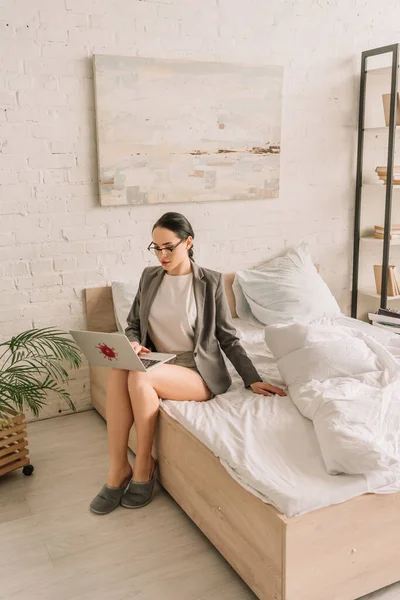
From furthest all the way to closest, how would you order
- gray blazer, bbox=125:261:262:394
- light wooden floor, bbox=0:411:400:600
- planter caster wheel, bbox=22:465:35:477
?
planter caster wheel, bbox=22:465:35:477 → gray blazer, bbox=125:261:262:394 → light wooden floor, bbox=0:411:400:600

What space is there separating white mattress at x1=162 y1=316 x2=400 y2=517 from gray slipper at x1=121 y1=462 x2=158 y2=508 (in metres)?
0.30

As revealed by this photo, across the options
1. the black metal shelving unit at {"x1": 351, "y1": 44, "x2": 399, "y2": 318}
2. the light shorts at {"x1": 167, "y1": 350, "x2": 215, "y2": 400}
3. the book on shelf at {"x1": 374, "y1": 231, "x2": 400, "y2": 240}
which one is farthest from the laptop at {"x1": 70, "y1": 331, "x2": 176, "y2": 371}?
the book on shelf at {"x1": 374, "y1": 231, "x2": 400, "y2": 240}

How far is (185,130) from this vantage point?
3242 millimetres

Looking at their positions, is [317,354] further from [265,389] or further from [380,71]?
[380,71]

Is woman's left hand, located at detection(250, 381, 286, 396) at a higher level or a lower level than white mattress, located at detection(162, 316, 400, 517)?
higher

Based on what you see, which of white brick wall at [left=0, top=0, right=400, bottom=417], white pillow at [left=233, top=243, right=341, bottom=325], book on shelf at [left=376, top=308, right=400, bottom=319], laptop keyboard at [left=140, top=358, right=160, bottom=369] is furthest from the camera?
book on shelf at [left=376, top=308, right=400, bottom=319]

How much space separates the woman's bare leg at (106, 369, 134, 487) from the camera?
7.59ft

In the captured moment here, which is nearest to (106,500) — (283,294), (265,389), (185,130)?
(265,389)

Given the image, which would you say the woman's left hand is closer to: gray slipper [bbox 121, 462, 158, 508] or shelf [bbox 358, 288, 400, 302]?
gray slipper [bbox 121, 462, 158, 508]

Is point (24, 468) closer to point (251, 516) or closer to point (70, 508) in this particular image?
point (70, 508)

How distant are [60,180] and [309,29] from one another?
5.36ft

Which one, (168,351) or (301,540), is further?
(168,351)

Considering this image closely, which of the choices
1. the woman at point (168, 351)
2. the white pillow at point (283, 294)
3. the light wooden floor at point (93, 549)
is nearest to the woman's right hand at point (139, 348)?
the woman at point (168, 351)

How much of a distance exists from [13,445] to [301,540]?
4.53 ft
